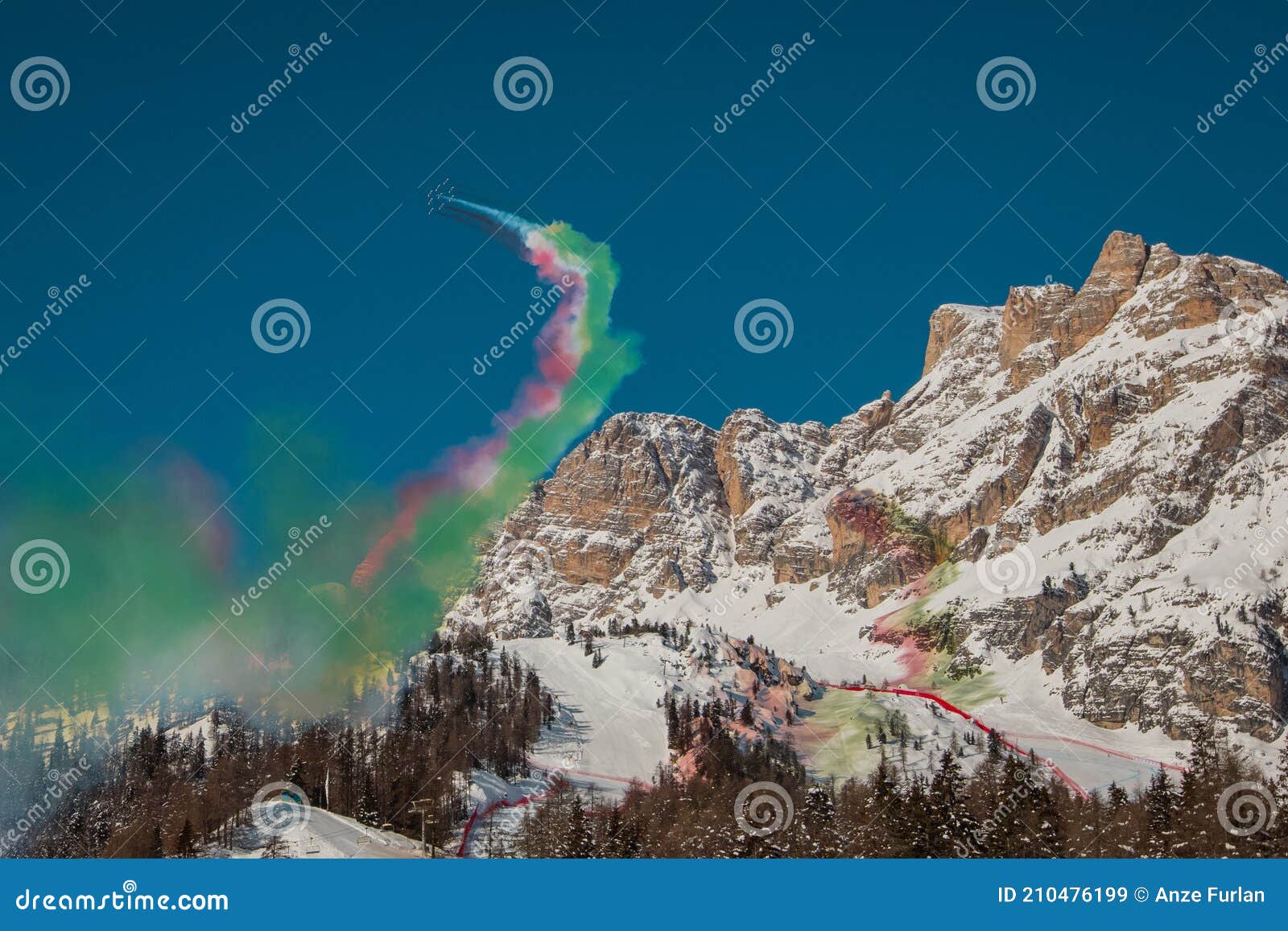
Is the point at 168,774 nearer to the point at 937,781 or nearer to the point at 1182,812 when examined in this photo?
the point at 937,781

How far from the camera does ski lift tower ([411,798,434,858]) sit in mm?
158250

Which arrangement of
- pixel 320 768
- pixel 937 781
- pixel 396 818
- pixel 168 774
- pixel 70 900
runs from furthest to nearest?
pixel 168 774, pixel 320 768, pixel 396 818, pixel 937 781, pixel 70 900

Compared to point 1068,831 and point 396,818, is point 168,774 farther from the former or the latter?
point 1068,831

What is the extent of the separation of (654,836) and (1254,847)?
186ft

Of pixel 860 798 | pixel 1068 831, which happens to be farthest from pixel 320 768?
pixel 1068 831

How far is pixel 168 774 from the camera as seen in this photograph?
19838 cm

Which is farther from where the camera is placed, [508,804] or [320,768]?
[508,804]

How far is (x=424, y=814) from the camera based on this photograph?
158m

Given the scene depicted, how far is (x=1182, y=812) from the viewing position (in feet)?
431

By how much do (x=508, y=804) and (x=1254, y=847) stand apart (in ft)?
336

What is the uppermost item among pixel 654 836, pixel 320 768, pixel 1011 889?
pixel 320 768

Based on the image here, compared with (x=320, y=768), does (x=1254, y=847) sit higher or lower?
lower

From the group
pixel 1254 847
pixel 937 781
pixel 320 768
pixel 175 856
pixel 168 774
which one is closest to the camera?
pixel 1254 847

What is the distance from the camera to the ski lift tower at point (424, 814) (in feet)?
519
